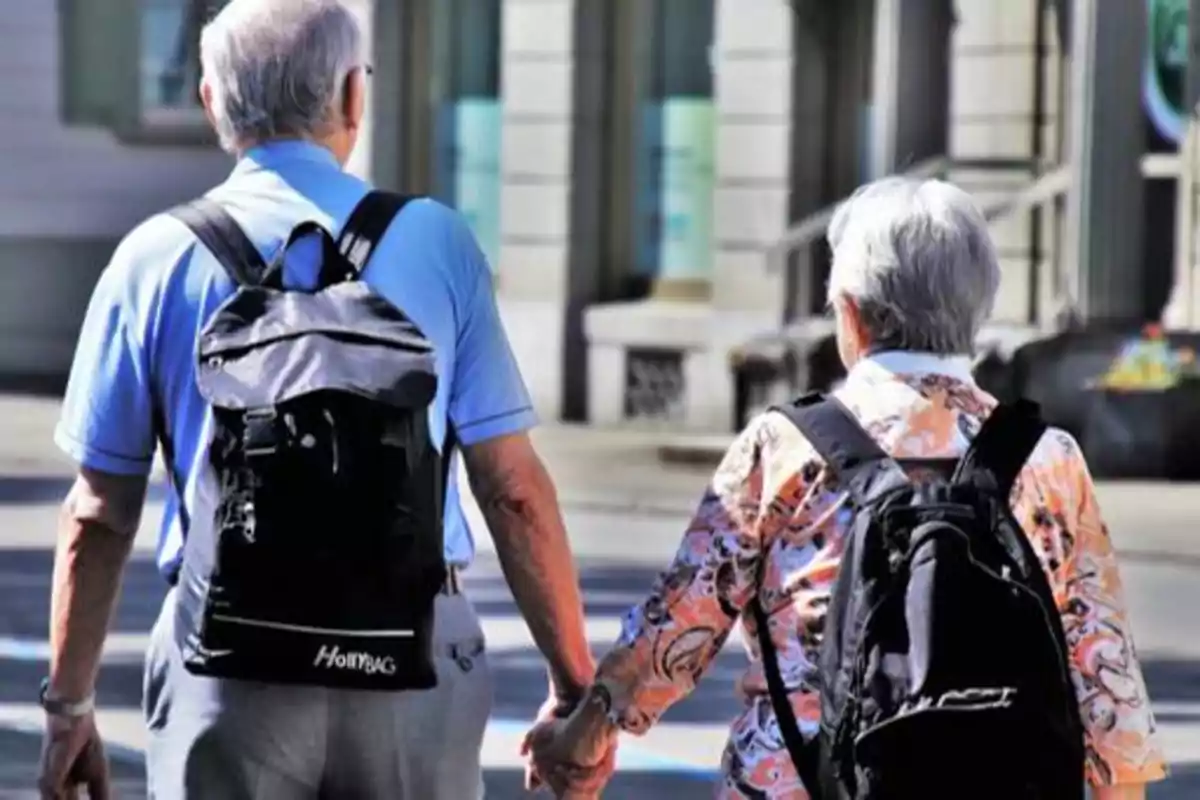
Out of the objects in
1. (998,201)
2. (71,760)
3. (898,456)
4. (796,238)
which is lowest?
(796,238)

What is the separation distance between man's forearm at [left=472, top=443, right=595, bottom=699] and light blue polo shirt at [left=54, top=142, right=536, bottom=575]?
3.7 inches

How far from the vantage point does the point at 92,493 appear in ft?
16.1

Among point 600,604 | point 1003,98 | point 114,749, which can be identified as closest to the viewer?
point 114,749

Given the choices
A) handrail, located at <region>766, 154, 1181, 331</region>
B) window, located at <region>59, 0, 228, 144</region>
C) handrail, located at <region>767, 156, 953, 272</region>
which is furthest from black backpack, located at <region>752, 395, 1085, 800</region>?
window, located at <region>59, 0, 228, 144</region>

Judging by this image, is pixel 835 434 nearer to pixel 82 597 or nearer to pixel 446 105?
pixel 82 597

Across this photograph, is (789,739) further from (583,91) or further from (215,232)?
(583,91)

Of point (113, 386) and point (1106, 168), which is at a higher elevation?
point (113, 386)

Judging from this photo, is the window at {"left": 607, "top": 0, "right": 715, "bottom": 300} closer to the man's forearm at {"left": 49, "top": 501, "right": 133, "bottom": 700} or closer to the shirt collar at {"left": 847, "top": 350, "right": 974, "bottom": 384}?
the man's forearm at {"left": 49, "top": 501, "right": 133, "bottom": 700}

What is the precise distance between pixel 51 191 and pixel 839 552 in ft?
84.1

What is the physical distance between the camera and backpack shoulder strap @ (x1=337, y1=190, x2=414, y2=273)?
4734 mm

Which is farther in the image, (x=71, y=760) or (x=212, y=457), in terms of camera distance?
(x=71, y=760)

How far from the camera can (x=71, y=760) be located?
498 centimetres

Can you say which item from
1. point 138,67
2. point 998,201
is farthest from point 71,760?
point 138,67

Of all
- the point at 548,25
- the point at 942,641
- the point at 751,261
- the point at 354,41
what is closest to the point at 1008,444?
the point at 942,641
